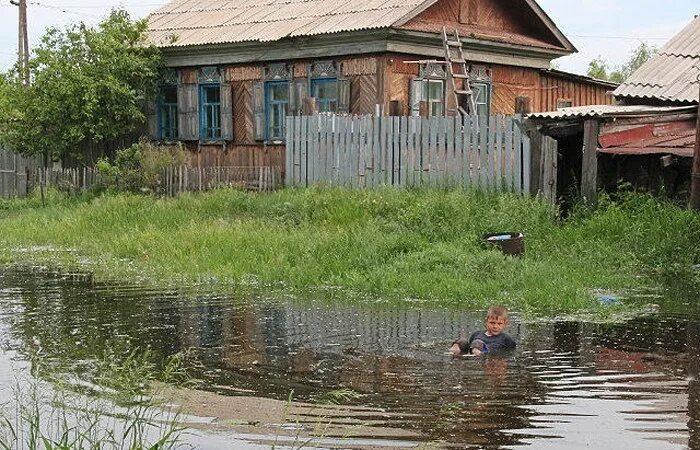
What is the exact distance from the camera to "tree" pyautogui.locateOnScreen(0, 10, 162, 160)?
26.2m

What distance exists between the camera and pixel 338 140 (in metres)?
21.5

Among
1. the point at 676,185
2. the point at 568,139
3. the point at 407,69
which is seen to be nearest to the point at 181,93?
the point at 407,69

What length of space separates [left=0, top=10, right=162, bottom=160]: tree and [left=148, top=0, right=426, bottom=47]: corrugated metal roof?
0.90 metres

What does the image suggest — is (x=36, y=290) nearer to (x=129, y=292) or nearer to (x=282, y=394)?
(x=129, y=292)

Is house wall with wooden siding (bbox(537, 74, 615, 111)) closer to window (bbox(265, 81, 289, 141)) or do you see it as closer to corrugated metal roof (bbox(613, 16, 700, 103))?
corrugated metal roof (bbox(613, 16, 700, 103))

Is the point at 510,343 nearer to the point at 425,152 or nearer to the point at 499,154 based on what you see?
the point at 499,154

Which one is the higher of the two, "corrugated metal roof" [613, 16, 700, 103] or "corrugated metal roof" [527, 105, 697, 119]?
"corrugated metal roof" [613, 16, 700, 103]

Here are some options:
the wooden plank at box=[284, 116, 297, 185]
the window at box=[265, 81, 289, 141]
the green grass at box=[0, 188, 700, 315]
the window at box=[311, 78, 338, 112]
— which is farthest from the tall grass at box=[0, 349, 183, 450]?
the window at box=[265, 81, 289, 141]

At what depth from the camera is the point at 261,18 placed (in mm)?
26391

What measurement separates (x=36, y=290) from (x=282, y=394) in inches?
288

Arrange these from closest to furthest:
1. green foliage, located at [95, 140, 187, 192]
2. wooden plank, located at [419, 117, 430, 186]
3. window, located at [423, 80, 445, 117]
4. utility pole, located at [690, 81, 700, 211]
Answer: utility pole, located at [690, 81, 700, 211] < wooden plank, located at [419, 117, 430, 186] < green foliage, located at [95, 140, 187, 192] < window, located at [423, 80, 445, 117]

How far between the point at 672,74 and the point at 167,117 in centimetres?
1320

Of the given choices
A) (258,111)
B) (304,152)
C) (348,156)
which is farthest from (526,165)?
(258,111)

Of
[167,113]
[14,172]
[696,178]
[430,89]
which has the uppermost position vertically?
[430,89]
